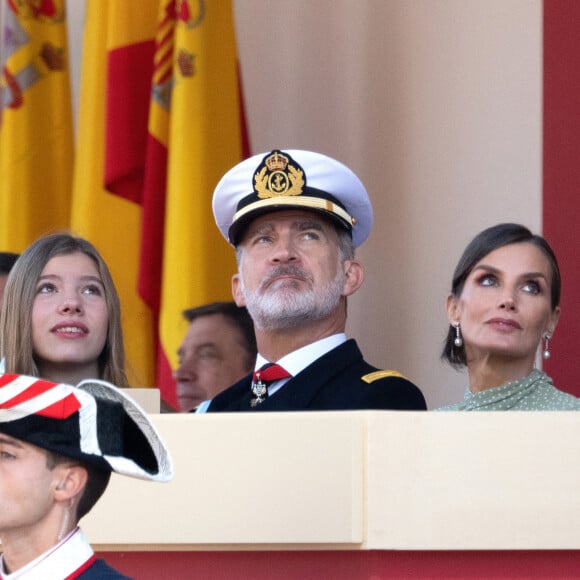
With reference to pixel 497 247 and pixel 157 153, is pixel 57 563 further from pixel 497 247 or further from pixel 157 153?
pixel 157 153

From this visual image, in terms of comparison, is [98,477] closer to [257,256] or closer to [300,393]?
[300,393]

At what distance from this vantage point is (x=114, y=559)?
7.04 feet

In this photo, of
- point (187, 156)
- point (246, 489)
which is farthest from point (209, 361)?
point (246, 489)

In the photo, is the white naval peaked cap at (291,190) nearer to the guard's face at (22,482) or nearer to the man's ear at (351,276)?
the man's ear at (351,276)

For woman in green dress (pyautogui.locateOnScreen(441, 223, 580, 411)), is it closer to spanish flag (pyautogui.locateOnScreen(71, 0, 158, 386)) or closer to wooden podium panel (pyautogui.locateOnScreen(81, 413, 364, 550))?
wooden podium panel (pyautogui.locateOnScreen(81, 413, 364, 550))

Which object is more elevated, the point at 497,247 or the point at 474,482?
the point at 497,247

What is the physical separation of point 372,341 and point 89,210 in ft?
3.19

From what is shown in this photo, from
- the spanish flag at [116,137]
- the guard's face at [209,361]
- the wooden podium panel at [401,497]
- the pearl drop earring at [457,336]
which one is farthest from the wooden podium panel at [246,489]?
the spanish flag at [116,137]

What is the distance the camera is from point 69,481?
1700 millimetres

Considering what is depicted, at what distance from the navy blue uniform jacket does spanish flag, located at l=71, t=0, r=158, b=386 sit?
177cm

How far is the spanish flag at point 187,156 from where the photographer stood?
13.8 feet

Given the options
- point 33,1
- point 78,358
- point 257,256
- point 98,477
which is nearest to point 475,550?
point 98,477

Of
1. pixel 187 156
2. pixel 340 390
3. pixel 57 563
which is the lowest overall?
pixel 57 563

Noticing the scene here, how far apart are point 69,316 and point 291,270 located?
497 millimetres
